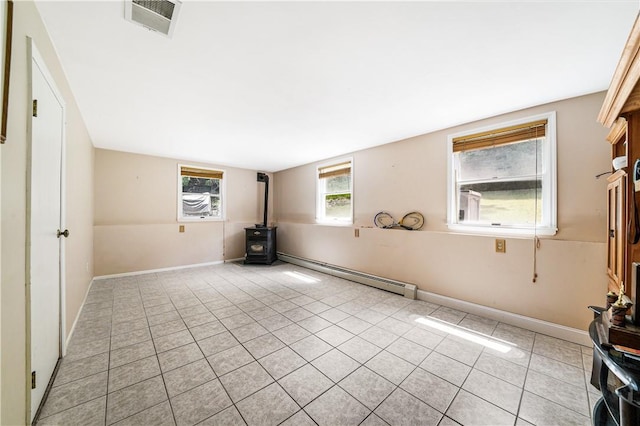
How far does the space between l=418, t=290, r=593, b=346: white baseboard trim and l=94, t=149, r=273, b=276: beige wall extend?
476 centimetres

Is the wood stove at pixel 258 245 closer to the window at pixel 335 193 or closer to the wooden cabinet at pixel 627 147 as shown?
the window at pixel 335 193

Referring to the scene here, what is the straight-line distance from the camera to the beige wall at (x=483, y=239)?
2230 mm

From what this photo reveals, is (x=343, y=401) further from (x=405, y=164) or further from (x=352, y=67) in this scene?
(x=405, y=164)

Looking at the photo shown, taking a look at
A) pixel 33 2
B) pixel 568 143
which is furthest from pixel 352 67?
pixel 568 143

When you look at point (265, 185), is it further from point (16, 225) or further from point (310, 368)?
point (16, 225)

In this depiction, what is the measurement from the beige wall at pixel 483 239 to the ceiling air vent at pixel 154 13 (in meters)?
3.19

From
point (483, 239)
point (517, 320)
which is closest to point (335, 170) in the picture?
point (483, 239)

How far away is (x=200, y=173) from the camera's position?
5441 millimetres

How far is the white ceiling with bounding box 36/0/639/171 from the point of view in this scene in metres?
1.41

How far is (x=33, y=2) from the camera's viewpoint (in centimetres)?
133

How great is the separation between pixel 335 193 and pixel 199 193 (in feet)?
10.7

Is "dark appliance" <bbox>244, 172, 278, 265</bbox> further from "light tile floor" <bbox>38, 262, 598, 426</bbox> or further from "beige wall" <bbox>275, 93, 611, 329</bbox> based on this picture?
"light tile floor" <bbox>38, 262, 598, 426</bbox>

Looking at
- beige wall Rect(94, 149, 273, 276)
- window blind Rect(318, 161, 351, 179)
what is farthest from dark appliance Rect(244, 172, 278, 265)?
window blind Rect(318, 161, 351, 179)

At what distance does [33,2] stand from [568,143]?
4386mm
